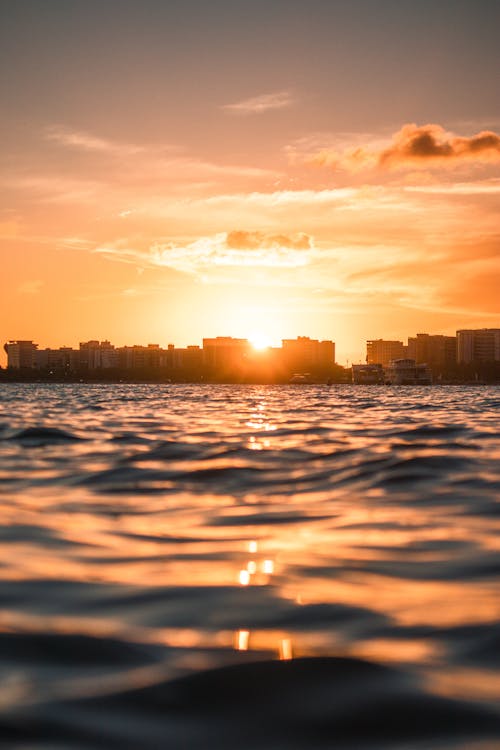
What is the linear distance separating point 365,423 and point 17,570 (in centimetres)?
2023

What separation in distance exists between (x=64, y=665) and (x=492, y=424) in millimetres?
22627

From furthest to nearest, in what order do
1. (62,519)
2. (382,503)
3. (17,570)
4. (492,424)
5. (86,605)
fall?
1. (492,424)
2. (382,503)
3. (62,519)
4. (17,570)
5. (86,605)

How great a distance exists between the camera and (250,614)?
489 cm

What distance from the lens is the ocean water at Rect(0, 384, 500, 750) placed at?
10.9 feet

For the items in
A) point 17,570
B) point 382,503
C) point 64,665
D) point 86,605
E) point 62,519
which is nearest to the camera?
point 64,665

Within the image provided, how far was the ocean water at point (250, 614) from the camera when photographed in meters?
3.31

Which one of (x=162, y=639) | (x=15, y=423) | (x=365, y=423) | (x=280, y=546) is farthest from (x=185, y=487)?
(x=15, y=423)

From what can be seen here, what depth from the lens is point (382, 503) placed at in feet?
31.1

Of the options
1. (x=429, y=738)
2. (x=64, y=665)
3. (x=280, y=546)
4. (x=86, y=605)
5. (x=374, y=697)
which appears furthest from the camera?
(x=280, y=546)

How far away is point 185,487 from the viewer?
36.3 feet

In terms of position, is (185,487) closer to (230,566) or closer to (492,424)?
(230,566)

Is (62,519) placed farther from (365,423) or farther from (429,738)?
A: (365,423)

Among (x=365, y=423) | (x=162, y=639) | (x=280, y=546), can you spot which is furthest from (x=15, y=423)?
(x=162, y=639)

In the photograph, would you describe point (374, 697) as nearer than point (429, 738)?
No
